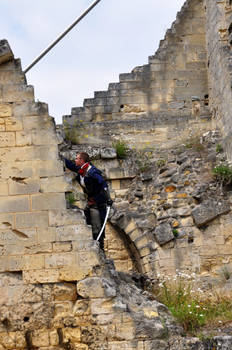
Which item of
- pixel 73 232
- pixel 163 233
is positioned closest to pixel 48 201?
pixel 73 232

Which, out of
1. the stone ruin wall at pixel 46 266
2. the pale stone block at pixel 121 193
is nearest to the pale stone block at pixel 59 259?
the stone ruin wall at pixel 46 266

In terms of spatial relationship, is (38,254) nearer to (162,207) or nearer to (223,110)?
(162,207)

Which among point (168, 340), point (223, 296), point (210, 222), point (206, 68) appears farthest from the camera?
point (206, 68)

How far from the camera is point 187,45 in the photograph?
619 inches

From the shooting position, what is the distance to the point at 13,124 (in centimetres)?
819

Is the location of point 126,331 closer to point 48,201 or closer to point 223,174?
point 48,201

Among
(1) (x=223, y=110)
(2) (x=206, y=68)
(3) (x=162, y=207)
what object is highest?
(2) (x=206, y=68)

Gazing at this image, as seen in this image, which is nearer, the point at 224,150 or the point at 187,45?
the point at 224,150

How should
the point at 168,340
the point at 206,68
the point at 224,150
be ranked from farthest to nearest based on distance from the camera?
1. the point at 206,68
2. the point at 224,150
3. the point at 168,340

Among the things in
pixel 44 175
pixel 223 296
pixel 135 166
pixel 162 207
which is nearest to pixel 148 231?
pixel 162 207

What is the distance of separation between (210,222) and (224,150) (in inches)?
68.8

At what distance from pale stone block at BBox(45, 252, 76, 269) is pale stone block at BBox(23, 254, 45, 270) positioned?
0.06m

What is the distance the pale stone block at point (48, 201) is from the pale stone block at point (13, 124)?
88 centimetres

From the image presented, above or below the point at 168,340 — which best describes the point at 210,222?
above
